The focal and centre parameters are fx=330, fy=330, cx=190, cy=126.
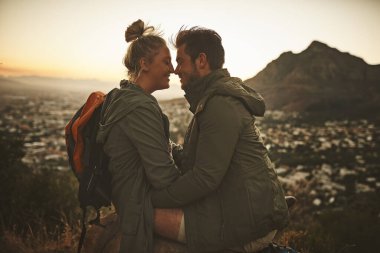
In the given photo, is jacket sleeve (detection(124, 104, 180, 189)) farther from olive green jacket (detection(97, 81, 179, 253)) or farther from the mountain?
the mountain

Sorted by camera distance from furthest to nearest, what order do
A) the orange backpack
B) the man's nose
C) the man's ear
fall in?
the man's nose
the man's ear
the orange backpack

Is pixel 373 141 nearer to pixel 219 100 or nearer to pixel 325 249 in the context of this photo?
pixel 325 249

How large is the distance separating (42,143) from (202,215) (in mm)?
22436

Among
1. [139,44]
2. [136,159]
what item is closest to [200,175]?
[136,159]

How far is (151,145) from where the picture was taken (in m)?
2.22

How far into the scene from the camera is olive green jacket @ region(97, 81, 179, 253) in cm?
221

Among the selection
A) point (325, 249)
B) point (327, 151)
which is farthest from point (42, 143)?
point (325, 249)

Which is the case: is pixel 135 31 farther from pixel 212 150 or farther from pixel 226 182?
pixel 226 182

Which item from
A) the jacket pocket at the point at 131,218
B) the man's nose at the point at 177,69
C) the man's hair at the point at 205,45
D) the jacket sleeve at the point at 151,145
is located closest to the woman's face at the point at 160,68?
the man's nose at the point at 177,69

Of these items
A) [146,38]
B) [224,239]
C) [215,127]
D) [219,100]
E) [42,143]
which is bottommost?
[42,143]

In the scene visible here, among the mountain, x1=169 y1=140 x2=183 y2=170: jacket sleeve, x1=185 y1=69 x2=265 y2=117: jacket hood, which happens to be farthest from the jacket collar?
the mountain

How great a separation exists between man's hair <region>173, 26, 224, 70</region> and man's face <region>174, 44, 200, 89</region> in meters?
0.04

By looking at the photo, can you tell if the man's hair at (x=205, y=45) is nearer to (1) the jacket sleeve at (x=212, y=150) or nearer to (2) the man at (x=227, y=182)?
(2) the man at (x=227, y=182)

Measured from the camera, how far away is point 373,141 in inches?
882
